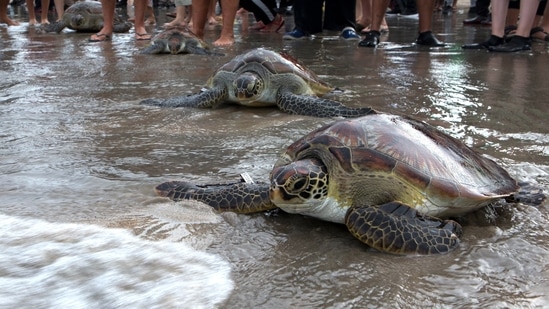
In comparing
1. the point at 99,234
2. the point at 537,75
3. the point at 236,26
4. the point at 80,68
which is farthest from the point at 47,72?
the point at 236,26

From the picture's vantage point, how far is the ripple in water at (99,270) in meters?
1.59

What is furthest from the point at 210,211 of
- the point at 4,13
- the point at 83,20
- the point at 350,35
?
the point at 4,13

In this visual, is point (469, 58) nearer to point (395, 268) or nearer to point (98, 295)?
point (395, 268)

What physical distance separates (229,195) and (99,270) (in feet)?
2.13

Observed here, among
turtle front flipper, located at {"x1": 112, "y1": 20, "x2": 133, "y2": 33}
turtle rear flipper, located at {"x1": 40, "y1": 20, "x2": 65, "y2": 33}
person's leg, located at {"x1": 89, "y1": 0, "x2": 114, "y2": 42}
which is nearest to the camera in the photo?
person's leg, located at {"x1": 89, "y1": 0, "x2": 114, "y2": 42}

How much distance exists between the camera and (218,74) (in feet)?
14.2

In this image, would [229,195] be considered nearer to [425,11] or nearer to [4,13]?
[425,11]

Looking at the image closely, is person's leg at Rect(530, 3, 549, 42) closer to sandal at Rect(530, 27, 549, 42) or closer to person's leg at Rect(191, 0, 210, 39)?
sandal at Rect(530, 27, 549, 42)

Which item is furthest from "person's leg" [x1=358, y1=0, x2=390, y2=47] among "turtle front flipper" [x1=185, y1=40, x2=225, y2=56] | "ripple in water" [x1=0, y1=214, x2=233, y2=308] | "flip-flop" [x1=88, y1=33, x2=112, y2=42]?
"ripple in water" [x1=0, y1=214, x2=233, y2=308]

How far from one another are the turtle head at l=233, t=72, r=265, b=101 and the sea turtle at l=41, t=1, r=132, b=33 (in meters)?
7.25

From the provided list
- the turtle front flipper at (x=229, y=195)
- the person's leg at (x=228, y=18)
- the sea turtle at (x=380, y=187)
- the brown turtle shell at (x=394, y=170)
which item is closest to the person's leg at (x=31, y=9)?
the person's leg at (x=228, y=18)

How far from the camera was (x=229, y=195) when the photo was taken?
87.2 inches

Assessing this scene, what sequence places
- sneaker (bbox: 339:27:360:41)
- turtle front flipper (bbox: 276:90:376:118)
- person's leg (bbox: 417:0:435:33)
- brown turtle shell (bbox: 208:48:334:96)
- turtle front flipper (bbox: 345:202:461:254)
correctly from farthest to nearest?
sneaker (bbox: 339:27:360:41) < person's leg (bbox: 417:0:435:33) < brown turtle shell (bbox: 208:48:334:96) < turtle front flipper (bbox: 276:90:376:118) < turtle front flipper (bbox: 345:202:461:254)

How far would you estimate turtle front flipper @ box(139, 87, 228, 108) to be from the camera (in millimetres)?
4113
